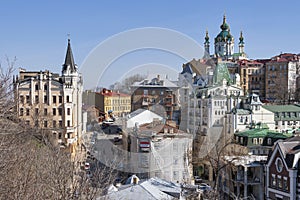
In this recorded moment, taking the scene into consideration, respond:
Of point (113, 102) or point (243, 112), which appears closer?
point (113, 102)

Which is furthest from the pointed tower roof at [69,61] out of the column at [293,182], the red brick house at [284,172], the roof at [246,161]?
the column at [293,182]

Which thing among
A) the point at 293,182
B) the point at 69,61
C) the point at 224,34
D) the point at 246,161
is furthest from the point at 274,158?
the point at 224,34

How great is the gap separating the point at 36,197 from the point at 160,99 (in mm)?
10678

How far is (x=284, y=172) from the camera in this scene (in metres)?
11.4

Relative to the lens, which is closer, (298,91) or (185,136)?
(185,136)

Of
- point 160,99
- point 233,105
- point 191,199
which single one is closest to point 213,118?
point 233,105

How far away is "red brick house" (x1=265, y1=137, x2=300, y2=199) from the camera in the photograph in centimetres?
1090

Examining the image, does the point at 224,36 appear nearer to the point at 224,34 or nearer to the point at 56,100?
the point at 224,34

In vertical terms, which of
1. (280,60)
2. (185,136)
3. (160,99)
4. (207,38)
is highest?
(207,38)

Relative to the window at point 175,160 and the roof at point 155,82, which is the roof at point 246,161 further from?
the roof at point 155,82

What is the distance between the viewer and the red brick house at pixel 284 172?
1090 centimetres

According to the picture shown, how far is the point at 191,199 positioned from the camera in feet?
31.1

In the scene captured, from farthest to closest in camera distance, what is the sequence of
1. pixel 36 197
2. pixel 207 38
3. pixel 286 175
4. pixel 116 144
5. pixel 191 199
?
pixel 207 38, pixel 116 144, pixel 286 175, pixel 191 199, pixel 36 197

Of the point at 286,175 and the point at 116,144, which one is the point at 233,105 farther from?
the point at 286,175
